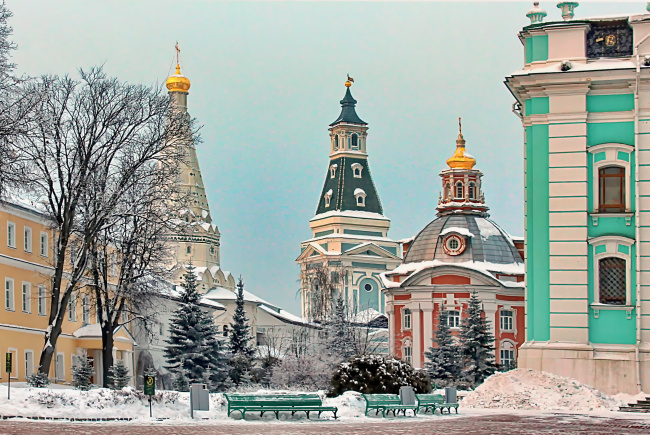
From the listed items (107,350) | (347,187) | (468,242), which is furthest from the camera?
(347,187)

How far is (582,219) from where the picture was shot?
1358 inches

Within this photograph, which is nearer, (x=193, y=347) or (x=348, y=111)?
(x=193, y=347)

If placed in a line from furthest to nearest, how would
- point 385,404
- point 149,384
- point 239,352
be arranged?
point 239,352 → point 385,404 → point 149,384

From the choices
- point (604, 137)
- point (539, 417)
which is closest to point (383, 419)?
point (539, 417)

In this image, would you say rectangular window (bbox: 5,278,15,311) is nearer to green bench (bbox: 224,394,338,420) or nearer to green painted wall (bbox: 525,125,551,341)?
green painted wall (bbox: 525,125,551,341)

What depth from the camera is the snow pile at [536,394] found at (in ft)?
100

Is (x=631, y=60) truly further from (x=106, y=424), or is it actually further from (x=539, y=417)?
(x=106, y=424)

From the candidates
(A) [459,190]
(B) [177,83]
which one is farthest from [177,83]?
(A) [459,190]

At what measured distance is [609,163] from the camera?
34.6 metres

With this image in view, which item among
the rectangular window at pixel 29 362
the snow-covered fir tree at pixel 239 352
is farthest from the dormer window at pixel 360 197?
the rectangular window at pixel 29 362

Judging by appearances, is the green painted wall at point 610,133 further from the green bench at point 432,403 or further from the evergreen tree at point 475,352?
the evergreen tree at point 475,352

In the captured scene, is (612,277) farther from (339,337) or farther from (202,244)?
(202,244)

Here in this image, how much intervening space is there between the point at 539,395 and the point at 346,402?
6.16m

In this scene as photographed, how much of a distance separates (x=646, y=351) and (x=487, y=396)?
5.16 metres
